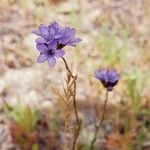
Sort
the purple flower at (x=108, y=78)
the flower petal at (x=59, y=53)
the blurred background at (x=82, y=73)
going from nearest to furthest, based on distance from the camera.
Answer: the flower petal at (x=59, y=53) → the purple flower at (x=108, y=78) → the blurred background at (x=82, y=73)

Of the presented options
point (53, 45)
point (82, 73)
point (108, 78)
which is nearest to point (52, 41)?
point (53, 45)

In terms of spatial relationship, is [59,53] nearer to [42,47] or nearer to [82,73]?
[42,47]

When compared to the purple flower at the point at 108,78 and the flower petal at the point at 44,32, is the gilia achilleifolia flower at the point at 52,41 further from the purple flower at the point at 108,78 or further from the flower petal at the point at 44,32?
the purple flower at the point at 108,78

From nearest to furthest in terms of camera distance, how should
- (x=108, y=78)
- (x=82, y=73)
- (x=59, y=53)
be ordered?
(x=59, y=53), (x=108, y=78), (x=82, y=73)

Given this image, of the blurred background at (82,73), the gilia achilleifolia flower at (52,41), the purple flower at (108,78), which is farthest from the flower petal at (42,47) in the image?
the blurred background at (82,73)

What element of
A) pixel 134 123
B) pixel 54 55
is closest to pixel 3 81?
pixel 134 123

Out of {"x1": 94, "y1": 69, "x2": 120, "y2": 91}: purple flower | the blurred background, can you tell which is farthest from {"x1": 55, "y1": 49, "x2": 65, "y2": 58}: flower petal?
the blurred background
